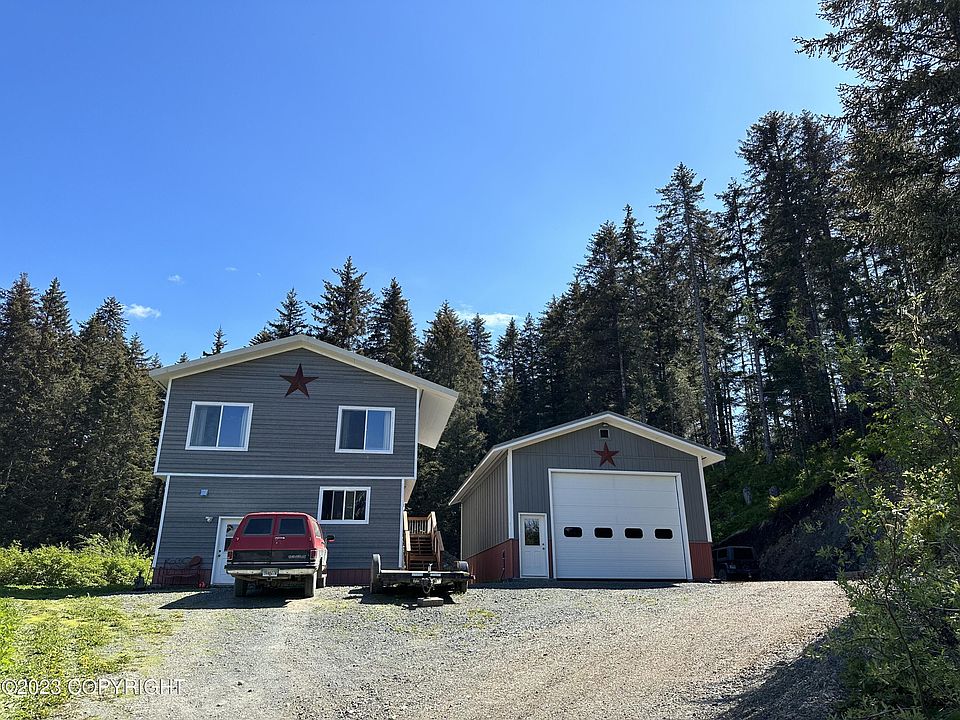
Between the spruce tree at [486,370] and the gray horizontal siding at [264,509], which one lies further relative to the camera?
the spruce tree at [486,370]

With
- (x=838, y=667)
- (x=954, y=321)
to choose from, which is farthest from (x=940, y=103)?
(x=838, y=667)

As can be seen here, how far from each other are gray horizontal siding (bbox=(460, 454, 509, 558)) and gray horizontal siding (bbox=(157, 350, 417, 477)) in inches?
135

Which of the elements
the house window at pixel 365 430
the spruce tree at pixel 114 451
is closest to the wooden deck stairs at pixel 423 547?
the house window at pixel 365 430

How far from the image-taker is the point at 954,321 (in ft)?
40.4

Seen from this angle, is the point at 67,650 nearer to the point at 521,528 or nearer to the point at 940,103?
the point at 521,528

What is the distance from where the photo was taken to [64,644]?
30.2 feet

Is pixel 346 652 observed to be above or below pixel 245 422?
below

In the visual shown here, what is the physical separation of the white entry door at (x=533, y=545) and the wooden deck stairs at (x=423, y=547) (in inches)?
135

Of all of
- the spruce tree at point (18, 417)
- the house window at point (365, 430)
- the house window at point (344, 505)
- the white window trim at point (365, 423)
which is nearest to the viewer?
the house window at point (344, 505)

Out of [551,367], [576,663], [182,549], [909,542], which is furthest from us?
[551,367]

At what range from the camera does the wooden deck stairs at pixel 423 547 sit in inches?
872

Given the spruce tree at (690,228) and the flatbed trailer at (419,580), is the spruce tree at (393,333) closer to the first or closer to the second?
the spruce tree at (690,228)

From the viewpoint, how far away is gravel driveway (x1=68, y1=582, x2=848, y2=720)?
7035mm

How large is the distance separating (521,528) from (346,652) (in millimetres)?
10996
